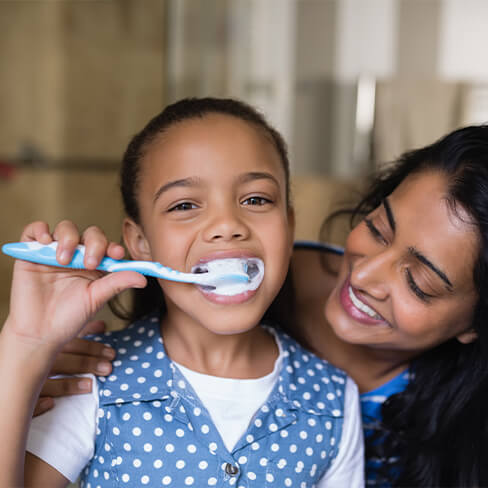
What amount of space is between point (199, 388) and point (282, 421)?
0.11 meters

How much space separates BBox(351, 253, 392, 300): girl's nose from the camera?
83cm

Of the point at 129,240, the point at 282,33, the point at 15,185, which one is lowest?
the point at 15,185

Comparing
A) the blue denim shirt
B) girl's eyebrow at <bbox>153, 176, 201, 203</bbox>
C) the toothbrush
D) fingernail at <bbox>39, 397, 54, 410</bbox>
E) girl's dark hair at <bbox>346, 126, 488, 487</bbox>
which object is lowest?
girl's dark hair at <bbox>346, 126, 488, 487</bbox>

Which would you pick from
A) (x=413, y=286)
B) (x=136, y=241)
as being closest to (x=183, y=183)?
(x=136, y=241)

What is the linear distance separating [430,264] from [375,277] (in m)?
0.07

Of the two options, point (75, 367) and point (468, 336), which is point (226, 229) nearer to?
point (75, 367)

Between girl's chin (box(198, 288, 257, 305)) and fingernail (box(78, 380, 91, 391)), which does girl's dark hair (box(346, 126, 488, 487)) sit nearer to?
girl's chin (box(198, 288, 257, 305))

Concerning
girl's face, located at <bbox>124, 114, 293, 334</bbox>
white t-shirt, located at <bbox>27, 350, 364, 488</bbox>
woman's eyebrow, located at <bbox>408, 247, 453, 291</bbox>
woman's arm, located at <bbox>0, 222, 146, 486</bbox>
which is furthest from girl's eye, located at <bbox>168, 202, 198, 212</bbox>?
woman's eyebrow, located at <bbox>408, 247, 453, 291</bbox>

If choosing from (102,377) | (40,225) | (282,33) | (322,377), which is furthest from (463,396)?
(282,33)

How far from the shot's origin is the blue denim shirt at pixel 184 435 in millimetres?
713

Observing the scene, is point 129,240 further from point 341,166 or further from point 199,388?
point 341,166

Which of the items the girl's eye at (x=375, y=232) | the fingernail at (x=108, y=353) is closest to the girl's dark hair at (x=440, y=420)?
the girl's eye at (x=375, y=232)

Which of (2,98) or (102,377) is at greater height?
(2,98)

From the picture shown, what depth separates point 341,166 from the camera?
2.26 meters
